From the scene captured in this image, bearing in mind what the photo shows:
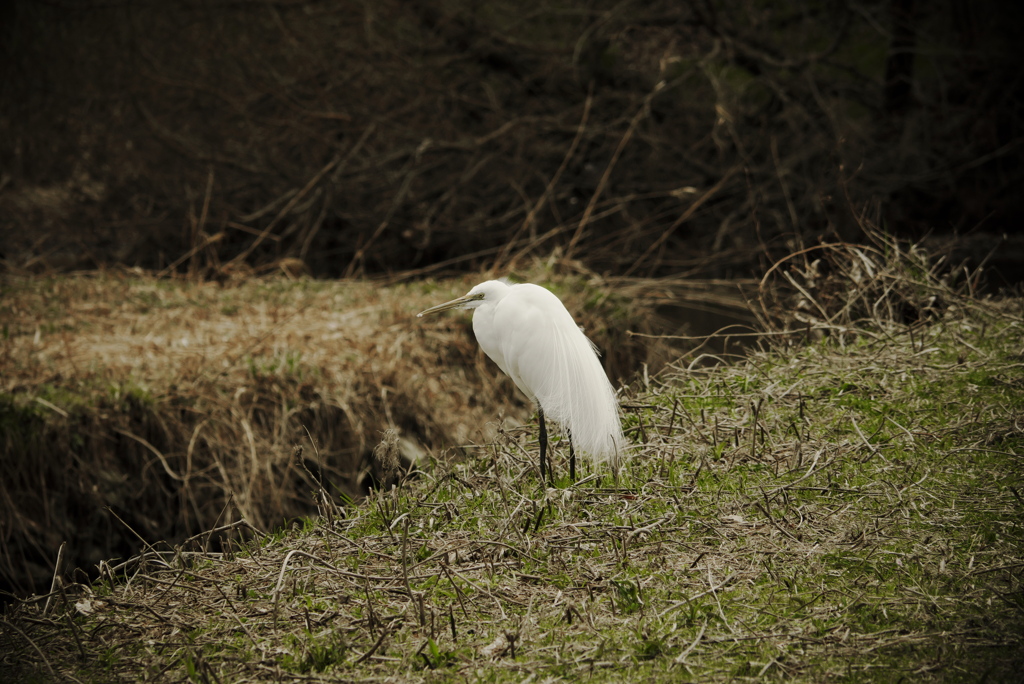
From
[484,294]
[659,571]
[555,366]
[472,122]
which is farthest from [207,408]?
[472,122]

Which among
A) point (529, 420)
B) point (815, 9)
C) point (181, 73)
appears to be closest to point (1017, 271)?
point (815, 9)

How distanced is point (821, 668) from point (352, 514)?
152cm

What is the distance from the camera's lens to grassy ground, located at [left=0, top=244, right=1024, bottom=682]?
165cm

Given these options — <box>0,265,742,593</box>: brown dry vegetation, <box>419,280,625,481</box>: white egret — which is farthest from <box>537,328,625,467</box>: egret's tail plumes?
<box>0,265,742,593</box>: brown dry vegetation

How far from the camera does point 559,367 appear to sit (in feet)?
7.67

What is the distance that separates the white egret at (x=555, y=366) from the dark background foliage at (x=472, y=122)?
14.7 feet

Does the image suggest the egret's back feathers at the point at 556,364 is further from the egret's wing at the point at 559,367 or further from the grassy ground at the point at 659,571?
the grassy ground at the point at 659,571

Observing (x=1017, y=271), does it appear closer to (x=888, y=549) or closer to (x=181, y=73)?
(x=888, y=549)

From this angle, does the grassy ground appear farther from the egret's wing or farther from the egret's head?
the egret's head

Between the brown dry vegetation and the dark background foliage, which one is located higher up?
the dark background foliage

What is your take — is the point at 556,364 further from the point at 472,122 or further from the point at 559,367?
the point at 472,122

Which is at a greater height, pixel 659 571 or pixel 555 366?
pixel 555 366

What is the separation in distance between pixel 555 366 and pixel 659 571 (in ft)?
2.15

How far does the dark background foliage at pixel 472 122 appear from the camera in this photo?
694 cm
